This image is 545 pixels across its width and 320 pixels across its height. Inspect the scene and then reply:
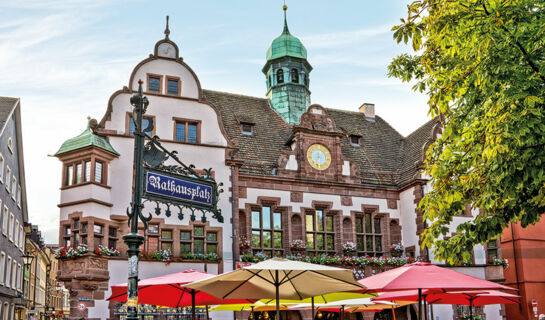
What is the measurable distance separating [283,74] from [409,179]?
8.83 meters

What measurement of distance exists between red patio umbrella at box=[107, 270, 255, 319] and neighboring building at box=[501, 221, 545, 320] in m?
17.4

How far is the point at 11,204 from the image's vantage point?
3097cm

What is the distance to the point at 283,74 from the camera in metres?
30.9

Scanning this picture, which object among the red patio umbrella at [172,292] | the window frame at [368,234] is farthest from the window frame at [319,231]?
the red patio umbrella at [172,292]

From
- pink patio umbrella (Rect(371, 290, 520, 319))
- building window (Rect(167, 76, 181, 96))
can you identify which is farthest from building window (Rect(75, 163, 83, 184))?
pink patio umbrella (Rect(371, 290, 520, 319))

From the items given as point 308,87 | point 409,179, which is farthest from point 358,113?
point 409,179

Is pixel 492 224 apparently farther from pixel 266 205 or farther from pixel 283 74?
pixel 283 74

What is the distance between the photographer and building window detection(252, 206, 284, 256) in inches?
949

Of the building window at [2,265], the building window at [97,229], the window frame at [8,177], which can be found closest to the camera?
the building window at [97,229]

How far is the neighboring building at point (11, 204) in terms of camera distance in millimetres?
28344

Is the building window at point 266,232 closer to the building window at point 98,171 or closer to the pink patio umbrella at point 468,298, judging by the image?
the building window at point 98,171

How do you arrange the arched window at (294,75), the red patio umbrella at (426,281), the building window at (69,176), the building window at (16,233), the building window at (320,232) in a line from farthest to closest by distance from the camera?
the building window at (16,233) → the arched window at (294,75) → the building window at (320,232) → the building window at (69,176) → the red patio umbrella at (426,281)

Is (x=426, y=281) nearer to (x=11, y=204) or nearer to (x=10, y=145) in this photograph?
(x=10, y=145)

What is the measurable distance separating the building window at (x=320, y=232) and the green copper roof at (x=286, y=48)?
9670 mm
